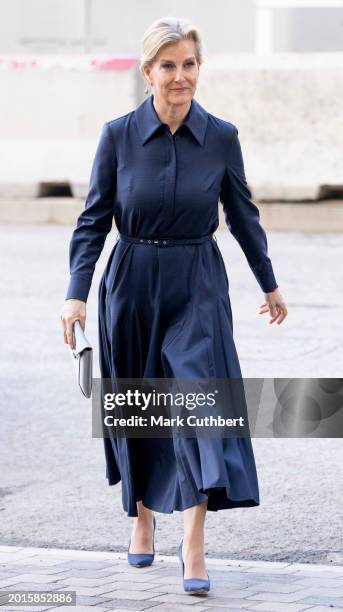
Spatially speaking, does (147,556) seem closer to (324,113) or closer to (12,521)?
(12,521)

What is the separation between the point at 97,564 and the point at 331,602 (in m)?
0.92

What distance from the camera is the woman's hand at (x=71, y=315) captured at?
5051 millimetres

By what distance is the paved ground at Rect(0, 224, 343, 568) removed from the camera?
5.76 m

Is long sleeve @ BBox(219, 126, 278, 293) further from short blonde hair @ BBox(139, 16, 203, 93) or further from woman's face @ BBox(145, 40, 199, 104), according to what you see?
short blonde hair @ BBox(139, 16, 203, 93)

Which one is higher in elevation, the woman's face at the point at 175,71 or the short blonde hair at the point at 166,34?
the short blonde hair at the point at 166,34

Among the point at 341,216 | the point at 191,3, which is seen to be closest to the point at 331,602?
the point at 341,216

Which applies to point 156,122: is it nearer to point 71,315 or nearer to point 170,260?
point 170,260

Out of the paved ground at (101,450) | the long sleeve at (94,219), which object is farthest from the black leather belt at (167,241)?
the paved ground at (101,450)

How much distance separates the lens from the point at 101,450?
23.6ft

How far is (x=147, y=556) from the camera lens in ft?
→ 17.1

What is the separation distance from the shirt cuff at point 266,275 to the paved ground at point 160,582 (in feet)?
3.04

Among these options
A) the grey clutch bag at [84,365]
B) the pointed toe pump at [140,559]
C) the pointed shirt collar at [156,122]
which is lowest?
the pointed toe pump at [140,559]

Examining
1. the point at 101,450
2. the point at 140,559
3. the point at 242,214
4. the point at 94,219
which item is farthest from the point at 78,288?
the point at 101,450

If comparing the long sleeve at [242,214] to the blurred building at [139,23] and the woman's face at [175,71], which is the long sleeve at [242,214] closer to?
the woman's face at [175,71]
